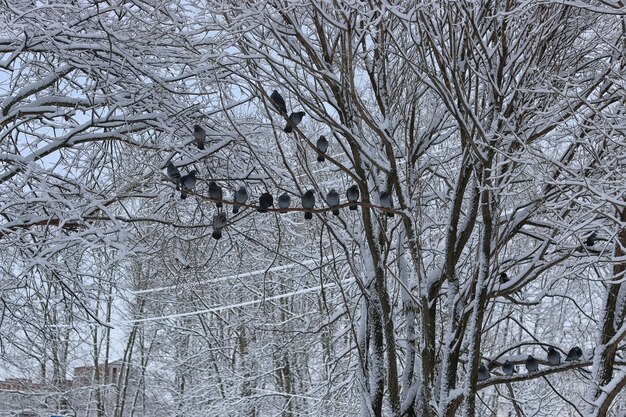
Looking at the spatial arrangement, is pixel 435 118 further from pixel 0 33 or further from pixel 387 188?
pixel 0 33

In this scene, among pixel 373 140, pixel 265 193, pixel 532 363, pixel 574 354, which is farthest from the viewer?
pixel 373 140

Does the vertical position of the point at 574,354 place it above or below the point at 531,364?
above

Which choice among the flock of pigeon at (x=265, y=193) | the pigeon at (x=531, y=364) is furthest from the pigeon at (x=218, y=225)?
the pigeon at (x=531, y=364)

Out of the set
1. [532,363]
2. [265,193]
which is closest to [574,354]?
[532,363]

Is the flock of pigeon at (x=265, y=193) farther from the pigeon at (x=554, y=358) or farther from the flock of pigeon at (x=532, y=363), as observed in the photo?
the pigeon at (x=554, y=358)

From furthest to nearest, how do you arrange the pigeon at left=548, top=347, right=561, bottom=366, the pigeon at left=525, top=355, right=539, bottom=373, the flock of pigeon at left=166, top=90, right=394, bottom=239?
the pigeon at left=548, top=347, right=561, bottom=366 → the pigeon at left=525, top=355, right=539, bottom=373 → the flock of pigeon at left=166, top=90, right=394, bottom=239

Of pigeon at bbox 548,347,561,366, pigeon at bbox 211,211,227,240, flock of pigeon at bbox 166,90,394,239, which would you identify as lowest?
pigeon at bbox 548,347,561,366

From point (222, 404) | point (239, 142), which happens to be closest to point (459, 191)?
point (239, 142)

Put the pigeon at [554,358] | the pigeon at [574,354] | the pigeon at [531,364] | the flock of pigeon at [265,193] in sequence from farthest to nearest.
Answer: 1. the pigeon at [574,354]
2. the pigeon at [554,358]
3. the pigeon at [531,364]
4. the flock of pigeon at [265,193]

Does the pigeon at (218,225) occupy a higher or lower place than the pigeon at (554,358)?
higher

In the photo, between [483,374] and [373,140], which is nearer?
[483,374]

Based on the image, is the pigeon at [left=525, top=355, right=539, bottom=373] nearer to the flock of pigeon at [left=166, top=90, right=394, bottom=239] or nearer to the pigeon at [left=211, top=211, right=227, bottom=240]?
the flock of pigeon at [left=166, top=90, right=394, bottom=239]

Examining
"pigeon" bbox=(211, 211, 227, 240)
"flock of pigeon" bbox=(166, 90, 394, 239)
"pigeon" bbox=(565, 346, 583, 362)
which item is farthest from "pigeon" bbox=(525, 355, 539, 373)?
"pigeon" bbox=(211, 211, 227, 240)

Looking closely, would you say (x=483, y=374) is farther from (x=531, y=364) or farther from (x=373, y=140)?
(x=373, y=140)
